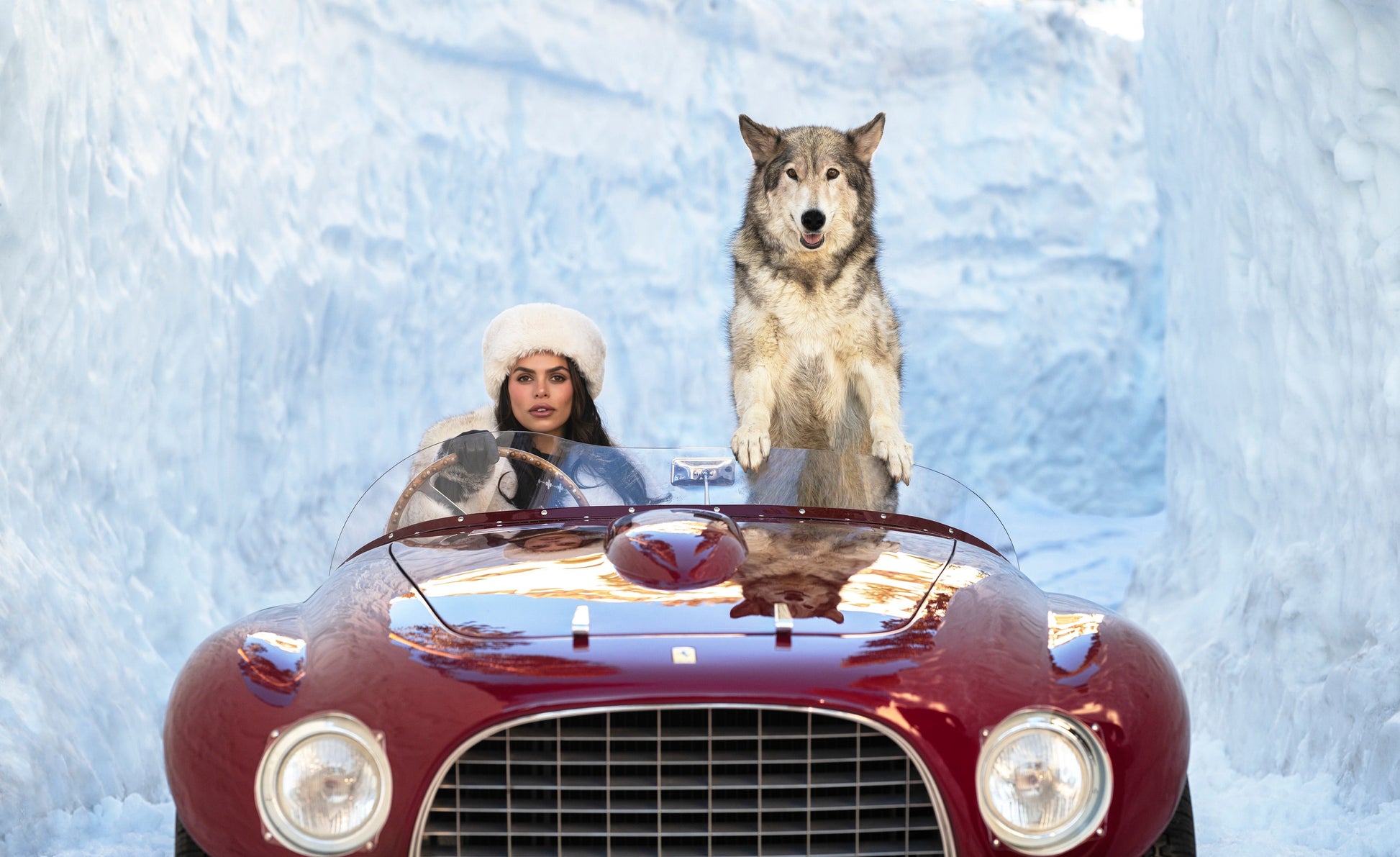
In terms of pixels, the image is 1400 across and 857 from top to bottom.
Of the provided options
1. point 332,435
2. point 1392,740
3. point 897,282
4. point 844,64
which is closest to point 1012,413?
point 897,282

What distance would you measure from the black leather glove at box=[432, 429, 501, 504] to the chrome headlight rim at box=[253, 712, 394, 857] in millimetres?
1058

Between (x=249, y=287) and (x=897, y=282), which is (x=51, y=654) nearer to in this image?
(x=249, y=287)

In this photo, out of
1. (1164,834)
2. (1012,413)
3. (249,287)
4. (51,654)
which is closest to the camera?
(1164,834)

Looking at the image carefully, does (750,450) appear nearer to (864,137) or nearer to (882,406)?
(882,406)

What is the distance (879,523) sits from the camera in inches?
105

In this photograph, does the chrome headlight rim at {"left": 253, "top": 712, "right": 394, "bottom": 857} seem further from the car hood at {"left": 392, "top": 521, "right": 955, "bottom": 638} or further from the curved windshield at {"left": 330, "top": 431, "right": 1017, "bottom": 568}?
the curved windshield at {"left": 330, "top": 431, "right": 1017, "bottom": 568}

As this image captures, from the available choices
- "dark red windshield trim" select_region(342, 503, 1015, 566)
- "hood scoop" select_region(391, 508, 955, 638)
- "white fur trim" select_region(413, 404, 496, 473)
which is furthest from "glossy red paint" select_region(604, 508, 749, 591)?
"white fur trim" select_region(413, 404, 496, 473)

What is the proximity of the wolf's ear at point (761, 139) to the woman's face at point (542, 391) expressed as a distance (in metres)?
1.14

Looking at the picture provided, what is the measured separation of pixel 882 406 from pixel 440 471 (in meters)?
1.64

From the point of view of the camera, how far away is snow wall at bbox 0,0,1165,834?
22.0 feet

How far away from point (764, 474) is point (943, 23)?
888 centimetres

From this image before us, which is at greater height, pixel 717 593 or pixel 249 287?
pixel 249 287

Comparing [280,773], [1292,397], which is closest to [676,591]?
[280,773]

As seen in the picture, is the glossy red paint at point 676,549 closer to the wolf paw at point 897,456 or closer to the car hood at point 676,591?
the car hood at point 676,591
